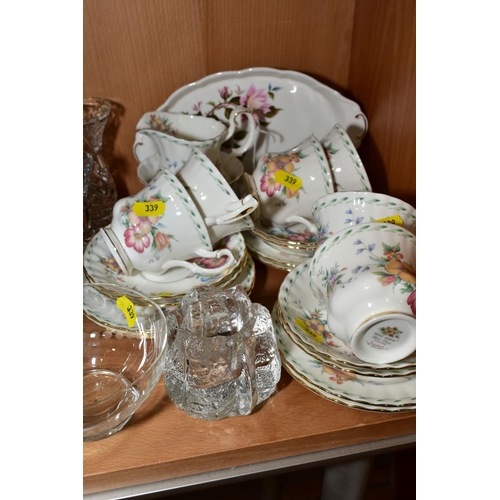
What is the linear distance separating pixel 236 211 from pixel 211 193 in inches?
1.9

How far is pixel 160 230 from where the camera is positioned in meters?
0.74

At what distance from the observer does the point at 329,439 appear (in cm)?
59

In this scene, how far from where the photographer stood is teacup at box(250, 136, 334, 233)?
843 mm

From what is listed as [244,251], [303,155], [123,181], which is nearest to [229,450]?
[244,251]

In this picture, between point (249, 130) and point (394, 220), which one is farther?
point (249, 130)

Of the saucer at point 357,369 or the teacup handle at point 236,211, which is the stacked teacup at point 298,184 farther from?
the saucer at point 357,369

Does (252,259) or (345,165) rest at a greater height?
(345,165)

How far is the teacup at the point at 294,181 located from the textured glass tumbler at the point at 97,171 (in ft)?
0.84

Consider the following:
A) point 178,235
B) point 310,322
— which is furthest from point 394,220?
point 178,235

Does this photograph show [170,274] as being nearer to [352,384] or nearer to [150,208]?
[150,208]

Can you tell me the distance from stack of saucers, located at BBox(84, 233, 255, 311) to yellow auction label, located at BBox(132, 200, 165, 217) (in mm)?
92

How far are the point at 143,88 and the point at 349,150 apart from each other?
372 millimetres

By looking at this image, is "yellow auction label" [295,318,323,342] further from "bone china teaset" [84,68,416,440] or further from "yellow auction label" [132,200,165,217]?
"yellow auction label" [132,200,165,217]

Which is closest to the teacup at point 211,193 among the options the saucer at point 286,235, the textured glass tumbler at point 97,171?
the saucer at point 286,235
